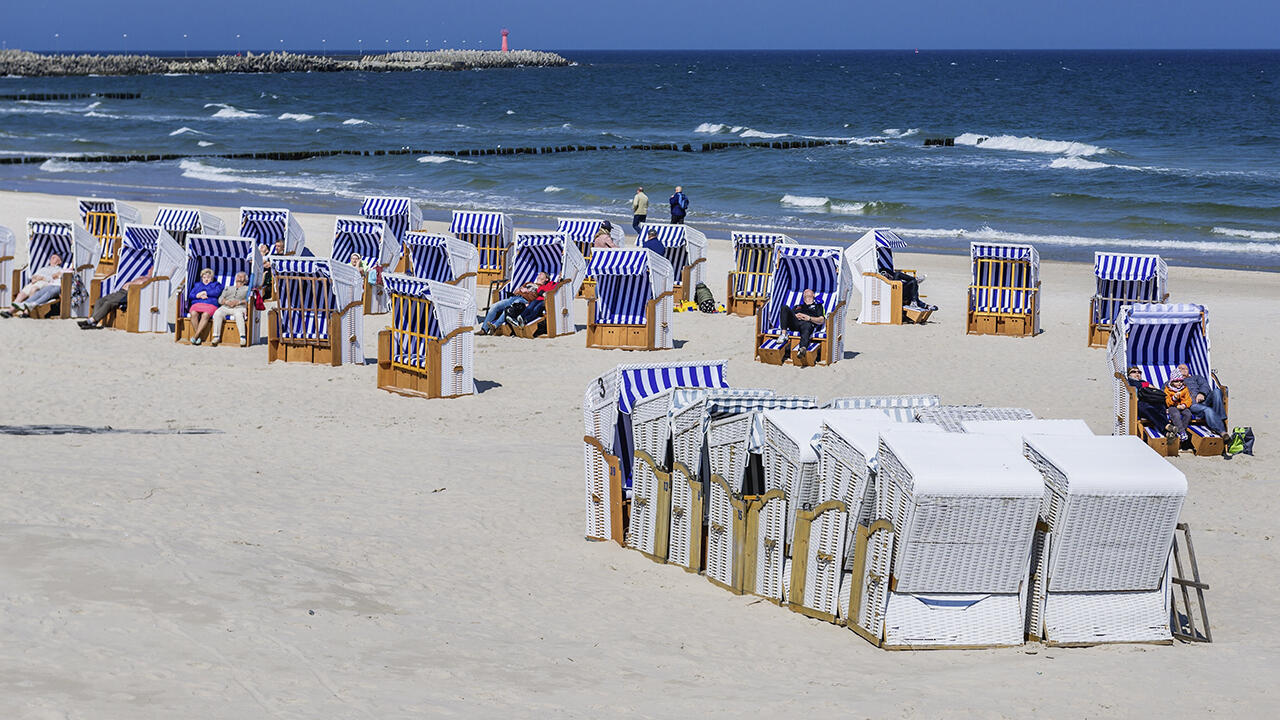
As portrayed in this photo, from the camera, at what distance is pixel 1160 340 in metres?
12.0

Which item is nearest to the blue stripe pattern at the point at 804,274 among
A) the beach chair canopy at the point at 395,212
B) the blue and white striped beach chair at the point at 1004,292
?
the blue and white striped beach chair at the point at 1004,292

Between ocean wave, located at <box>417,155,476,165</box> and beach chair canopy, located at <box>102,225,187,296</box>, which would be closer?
beach chair canopy, located at <box>102,225,187,296</box>

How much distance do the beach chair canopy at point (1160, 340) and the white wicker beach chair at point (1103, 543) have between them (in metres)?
5.30

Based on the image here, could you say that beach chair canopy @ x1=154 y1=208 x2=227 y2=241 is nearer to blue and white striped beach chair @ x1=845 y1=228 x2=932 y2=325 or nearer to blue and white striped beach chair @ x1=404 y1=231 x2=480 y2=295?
blue and white striped beach chair @ x1=404 y1=231 x2=480 y2=295

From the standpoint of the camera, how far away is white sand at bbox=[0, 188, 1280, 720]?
562 cm

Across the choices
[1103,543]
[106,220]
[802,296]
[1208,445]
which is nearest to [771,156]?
[106,220]

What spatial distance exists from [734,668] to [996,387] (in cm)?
799

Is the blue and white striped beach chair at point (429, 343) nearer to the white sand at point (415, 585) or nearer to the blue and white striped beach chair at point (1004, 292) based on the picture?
the white sand at point (415, 585)

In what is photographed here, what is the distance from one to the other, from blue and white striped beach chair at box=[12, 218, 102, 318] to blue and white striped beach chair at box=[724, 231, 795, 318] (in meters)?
7.77

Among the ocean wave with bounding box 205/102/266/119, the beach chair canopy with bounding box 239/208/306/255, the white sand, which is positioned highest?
the ocean wave with bounding box 205/102/266/119

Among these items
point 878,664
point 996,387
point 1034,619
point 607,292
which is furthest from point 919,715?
point 607,292

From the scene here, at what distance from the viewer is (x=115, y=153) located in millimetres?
50406

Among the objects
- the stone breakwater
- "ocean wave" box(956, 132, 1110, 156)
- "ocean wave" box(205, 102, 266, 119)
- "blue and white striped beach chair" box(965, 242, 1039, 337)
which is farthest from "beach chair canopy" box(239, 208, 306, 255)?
the stone breakwater

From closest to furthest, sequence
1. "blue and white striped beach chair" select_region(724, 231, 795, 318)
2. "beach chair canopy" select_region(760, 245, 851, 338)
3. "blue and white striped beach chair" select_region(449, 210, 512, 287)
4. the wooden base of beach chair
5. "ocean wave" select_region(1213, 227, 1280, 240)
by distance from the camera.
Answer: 1. the wooden base of beach chair
2. "beach chair canopy" select_region(760, 245, 851, 338)
3. "blue and white striped beach chair" select_region(724, 231, 795, 318)
4. "blue and white striped beach chair" select_region(449, 210, 512, 287)
5. "ocean wave" select_region(1213, 227, 1280, 240)
